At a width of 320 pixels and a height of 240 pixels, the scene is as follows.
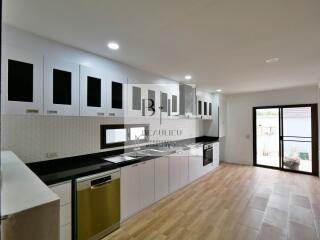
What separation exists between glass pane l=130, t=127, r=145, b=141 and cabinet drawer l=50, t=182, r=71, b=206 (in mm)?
1592

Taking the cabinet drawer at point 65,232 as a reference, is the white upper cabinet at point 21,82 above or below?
above

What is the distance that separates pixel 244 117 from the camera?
6.02 m

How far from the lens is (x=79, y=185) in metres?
2.01

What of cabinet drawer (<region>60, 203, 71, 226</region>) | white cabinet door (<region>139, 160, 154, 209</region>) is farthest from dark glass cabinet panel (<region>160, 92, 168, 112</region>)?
cabinet drawer (<region>60, 203, 71, 226</region>)

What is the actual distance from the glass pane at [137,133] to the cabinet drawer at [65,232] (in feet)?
5.73

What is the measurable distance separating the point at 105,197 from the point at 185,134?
3.21 metres

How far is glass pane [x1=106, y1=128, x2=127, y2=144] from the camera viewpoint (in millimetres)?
2996

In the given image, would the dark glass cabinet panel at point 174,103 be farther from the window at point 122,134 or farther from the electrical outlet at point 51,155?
the electrical outlet at point 51,155

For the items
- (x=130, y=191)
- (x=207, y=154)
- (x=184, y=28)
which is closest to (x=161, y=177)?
(x=130, y=191)

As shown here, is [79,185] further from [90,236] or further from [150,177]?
[150,177]

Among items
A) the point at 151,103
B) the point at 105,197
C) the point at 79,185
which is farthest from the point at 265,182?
the point at 79,185

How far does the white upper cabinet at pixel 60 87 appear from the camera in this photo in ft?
6.39

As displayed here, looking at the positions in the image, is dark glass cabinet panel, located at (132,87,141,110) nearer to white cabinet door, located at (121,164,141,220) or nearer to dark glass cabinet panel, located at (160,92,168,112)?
dark glass cabinet panel, located at (160,92,168,112)

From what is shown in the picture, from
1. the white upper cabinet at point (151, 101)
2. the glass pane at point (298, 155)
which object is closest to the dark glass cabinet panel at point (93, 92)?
the white upper cabinet at point (151, 101)
